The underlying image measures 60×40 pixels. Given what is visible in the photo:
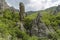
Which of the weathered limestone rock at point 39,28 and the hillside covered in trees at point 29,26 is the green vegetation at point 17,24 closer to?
the hillside covered in trees at point 29,26

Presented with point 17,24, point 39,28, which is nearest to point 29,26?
point 39,28

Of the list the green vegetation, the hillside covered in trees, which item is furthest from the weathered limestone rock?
the green vegetation

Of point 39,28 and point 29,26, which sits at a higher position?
point 29,26

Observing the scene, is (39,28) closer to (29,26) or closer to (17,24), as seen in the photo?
(29,26)

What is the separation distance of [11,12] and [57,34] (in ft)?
105

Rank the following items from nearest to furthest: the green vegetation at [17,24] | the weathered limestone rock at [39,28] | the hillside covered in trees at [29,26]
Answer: the green vegetation at [17,24], the hillside covered in trees at [29,26], the weathered limestone rock at [39,28]

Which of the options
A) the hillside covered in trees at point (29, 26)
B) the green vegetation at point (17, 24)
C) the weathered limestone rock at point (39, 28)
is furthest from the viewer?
the weathered limestone rock at point (39, 28)

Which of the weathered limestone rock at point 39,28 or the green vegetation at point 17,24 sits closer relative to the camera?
the green vegetation at point 17,24

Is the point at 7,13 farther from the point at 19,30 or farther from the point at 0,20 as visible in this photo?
the point at 19,30

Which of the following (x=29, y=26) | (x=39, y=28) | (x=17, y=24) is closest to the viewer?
(x=39, y=28)

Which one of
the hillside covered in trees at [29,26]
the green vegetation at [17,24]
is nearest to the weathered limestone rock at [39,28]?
the hillside covered in trees at [29,26]

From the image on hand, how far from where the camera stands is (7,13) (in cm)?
13138

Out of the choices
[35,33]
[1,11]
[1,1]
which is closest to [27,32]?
[35,33]

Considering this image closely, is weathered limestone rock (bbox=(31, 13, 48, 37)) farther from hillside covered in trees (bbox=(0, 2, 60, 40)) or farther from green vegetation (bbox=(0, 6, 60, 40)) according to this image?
green vegetation (bbox=(0, 6, 60, 40))
